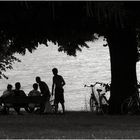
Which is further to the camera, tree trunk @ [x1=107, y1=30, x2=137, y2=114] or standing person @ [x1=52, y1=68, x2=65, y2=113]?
standing person @ [x1=52, y1=68, x2=65, y2=113]

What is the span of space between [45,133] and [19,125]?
98.0 inches

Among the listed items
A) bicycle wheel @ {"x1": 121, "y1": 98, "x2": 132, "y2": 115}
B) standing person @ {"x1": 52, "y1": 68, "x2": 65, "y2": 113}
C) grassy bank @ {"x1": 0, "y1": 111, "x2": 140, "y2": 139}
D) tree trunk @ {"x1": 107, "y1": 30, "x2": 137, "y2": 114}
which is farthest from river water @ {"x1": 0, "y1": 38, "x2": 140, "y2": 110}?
grassy bank @ {"x1": 0, "y1": 111, "x2": 140, "y2": 139}

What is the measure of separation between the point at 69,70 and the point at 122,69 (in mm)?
41676

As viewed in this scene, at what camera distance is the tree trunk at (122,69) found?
70.8ft

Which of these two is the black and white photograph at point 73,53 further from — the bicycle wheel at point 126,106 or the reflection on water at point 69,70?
the reflection on water at point 69,70

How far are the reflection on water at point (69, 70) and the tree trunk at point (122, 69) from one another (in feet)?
48.0

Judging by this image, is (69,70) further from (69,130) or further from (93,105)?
(69,130)

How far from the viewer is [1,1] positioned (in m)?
17.6

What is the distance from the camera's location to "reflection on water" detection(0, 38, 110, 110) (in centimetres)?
4756

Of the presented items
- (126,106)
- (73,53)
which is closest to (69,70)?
(73,53)

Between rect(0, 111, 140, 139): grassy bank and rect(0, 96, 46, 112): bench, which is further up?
rect(0, 96, 46, 112): bench

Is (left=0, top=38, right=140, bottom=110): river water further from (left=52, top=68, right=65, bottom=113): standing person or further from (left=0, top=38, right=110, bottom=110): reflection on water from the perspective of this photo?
(left=52, top=68, right=65, bottom=113): standing person

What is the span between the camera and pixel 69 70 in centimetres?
6353

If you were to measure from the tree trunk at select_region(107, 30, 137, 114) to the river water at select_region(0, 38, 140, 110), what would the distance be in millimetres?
13944
